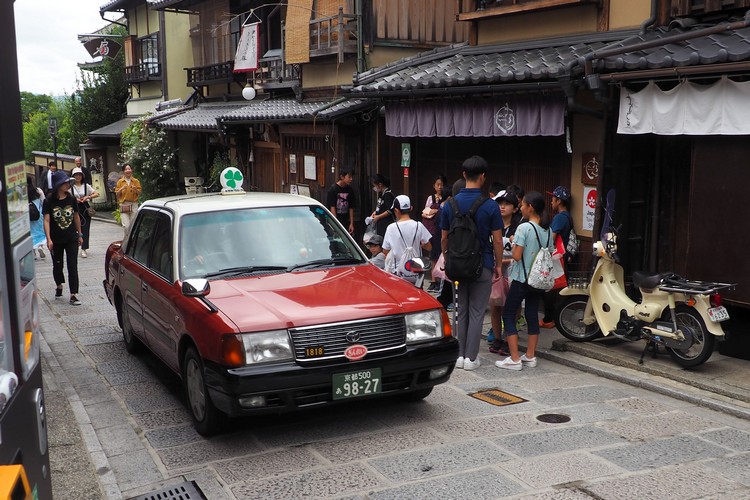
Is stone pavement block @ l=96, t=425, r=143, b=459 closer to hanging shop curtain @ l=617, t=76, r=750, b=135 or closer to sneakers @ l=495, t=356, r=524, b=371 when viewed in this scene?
sneakers @ l=495, t=356, r=524, b=371

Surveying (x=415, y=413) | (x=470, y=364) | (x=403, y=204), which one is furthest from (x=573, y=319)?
(x=415, y=413)

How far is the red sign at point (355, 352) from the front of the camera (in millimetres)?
5543

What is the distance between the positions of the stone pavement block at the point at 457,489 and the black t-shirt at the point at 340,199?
8682 mm

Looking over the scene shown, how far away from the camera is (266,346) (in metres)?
5.41

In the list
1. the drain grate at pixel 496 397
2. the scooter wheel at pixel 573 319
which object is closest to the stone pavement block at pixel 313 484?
the drain grate at pixel 496 397

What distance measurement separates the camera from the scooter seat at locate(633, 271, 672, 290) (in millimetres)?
7539

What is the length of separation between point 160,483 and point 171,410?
1.60 meters

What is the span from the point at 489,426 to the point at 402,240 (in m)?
3.03

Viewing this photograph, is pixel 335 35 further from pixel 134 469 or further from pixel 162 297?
pixel 134 469

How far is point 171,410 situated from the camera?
265 inches

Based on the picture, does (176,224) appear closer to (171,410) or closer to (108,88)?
(171,410)

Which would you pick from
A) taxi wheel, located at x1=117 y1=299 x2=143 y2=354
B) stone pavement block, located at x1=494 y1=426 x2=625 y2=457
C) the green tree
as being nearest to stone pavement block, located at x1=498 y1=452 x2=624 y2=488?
stone pavement block, located at x1=494 y1=426 x2=625 y2=457

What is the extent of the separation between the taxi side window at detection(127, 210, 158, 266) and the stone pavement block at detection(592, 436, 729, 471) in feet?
16.0

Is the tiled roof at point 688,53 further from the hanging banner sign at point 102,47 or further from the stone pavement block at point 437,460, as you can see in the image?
the hanging banner sign at point 102,47
